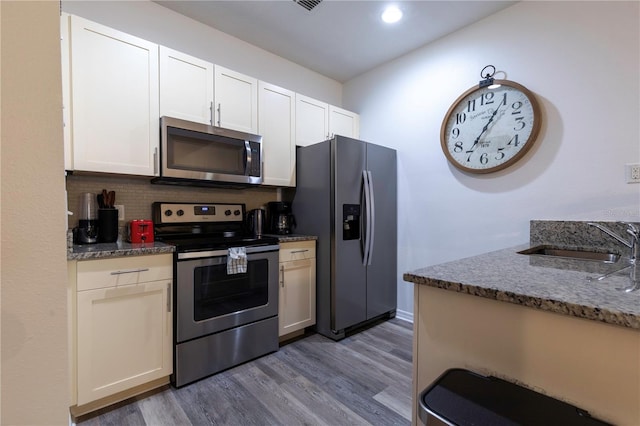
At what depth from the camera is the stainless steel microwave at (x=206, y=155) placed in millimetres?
1982

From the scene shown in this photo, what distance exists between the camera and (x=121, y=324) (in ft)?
5.29

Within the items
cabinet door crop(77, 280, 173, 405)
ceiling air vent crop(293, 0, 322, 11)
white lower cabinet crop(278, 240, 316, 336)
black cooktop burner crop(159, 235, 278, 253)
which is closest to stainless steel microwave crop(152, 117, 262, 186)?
black cooktop burner crop(159, 235, 278, 253)

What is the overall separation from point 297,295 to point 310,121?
1.69 meters

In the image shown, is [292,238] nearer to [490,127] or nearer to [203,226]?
[203,226]

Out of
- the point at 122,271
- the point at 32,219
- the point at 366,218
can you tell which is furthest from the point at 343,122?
the point at 32,219

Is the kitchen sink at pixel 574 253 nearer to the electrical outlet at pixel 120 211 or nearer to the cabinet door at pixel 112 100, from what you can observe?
the cabinet door at pixel 112 100

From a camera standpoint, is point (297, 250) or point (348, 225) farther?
point (348, 225)

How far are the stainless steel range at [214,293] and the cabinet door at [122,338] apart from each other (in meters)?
0.09

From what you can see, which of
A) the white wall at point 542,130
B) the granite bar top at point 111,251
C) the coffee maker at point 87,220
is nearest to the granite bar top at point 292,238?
the granite bar top at point 111,251

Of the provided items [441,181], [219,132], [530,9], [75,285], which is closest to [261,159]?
[219,132]

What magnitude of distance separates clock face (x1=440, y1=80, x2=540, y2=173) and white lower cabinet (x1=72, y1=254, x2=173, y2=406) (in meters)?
2.44

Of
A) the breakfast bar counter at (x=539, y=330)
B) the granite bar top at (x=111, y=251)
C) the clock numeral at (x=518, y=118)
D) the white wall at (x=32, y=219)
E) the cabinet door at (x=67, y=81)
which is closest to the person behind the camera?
the white wall at (x=32, y=219)

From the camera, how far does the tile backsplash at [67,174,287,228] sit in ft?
6.28

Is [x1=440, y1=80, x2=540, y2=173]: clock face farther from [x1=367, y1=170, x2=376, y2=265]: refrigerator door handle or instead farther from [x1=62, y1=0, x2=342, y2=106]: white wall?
[x1=62, y1=0, x2=342, y2=106]: white wall
